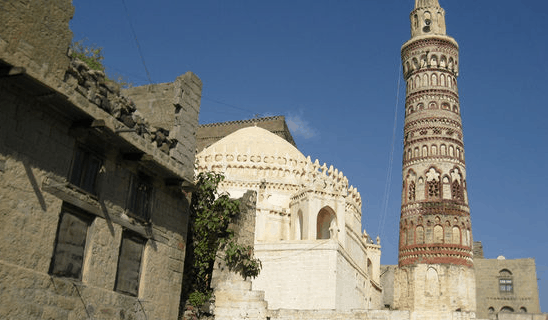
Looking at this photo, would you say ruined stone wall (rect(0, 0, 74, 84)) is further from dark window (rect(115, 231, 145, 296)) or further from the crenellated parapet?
the crenellated parapet

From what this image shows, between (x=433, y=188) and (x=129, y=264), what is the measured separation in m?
30.2

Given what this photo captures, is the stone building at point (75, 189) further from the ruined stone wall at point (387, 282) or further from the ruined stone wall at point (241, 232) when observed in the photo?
the ruined stone wall at point (387, 282)

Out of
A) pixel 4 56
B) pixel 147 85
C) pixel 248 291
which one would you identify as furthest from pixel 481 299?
pixel 4 56

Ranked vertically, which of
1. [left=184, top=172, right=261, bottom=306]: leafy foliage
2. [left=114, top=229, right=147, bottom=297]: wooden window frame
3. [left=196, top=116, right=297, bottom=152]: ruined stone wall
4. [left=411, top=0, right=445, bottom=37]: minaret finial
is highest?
[left=411, top=0, right=445, bottom=37]: minaret finial

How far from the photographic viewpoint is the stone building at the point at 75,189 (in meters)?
6.62

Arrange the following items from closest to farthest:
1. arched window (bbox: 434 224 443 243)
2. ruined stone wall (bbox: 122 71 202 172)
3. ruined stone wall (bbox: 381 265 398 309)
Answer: ruined stone wall (bbox: 122 71 202 172), arched window (bbox: 434 224 443 243), ruined stone wall (bbox: 381 265 398 309)

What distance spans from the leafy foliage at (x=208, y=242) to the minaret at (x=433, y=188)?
24.5 m

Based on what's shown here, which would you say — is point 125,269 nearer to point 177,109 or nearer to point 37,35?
point 177,109

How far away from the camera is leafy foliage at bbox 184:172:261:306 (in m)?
11.2

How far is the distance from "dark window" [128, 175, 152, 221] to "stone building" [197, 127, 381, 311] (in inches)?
631

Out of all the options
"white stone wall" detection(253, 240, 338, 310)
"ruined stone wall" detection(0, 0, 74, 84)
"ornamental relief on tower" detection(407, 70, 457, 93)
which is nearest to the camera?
"ruined stone wall" detection(0, 0, 74, 84)

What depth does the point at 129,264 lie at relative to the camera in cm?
873

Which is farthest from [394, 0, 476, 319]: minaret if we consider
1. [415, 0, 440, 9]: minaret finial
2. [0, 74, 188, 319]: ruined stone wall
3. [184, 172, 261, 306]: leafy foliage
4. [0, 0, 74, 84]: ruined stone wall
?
[0, 0, 74, 84]: ruined stone wall


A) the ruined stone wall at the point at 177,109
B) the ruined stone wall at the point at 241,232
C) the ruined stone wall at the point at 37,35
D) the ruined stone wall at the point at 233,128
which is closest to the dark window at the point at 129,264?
the ruined stone wall at the point at 177,109
